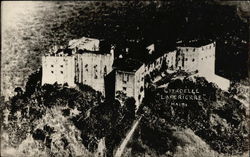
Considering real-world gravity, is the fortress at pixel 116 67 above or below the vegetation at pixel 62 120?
above

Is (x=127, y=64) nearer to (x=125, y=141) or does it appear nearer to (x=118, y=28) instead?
(x=118, y=28)

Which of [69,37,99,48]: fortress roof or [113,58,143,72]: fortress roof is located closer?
[113,58,143,72]: fortress roof

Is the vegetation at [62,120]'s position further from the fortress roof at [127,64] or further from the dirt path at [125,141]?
the fortress roof at [127,64]

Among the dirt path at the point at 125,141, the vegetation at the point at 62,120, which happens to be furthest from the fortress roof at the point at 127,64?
the dirt path at the point at 125,141

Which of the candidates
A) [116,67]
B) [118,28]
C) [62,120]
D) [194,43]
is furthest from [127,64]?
[62,120]

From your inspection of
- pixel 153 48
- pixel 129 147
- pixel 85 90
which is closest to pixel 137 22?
pixel 153 48

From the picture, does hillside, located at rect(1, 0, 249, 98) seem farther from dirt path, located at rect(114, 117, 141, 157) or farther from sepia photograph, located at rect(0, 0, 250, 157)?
dirt path, located at rect(114, 117, 141, 157)

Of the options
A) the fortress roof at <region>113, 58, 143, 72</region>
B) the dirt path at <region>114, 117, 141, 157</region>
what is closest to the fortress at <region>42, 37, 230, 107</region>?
the fortress roof at <region>113, 58, 143, 72</region>
